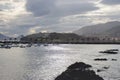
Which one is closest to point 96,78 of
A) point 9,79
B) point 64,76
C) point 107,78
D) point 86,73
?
point 86,73

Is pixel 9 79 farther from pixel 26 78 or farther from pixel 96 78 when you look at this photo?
pixel 96 78

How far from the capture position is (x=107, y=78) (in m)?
68.7

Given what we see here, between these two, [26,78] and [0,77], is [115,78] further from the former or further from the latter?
[0,77]

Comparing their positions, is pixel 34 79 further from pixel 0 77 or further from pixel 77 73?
pixel 77 73

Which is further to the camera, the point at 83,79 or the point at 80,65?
the point at 80,65

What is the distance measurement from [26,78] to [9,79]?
13.8ft

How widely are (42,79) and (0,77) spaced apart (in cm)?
1130

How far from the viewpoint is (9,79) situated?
6969 centimetres

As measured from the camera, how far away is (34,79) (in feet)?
229

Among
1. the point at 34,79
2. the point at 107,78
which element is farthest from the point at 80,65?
the point at 34,79

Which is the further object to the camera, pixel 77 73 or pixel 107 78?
pixel 107 78

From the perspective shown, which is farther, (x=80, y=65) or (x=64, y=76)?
(x=80, y=65)

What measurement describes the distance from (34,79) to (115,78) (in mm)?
19842

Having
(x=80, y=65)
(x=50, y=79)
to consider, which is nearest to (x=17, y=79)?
(x=50, y=79)
